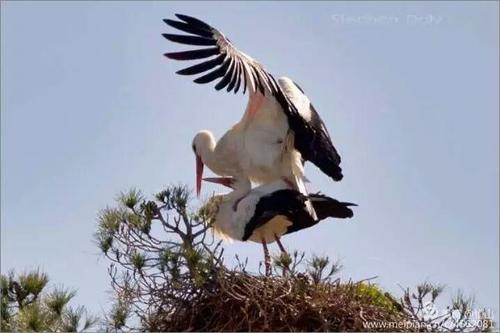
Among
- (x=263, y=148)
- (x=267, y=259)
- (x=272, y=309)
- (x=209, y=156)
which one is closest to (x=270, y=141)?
(x=263, y=148)

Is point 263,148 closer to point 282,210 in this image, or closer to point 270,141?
point 270,141

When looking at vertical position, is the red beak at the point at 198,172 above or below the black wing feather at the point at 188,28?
below

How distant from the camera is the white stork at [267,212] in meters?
6.84

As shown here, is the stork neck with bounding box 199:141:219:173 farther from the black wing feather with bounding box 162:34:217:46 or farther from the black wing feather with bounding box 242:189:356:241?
the black wing feather with bounding box 162:34:217:46

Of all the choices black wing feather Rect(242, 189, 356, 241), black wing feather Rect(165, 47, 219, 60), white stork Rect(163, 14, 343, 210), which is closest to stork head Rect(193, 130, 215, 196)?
white stork Rect(163, 14, 343, 210)

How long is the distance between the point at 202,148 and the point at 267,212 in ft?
2.01

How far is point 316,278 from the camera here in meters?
6.18

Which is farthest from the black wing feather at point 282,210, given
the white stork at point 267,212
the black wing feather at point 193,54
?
the black wing feather at point 193,54

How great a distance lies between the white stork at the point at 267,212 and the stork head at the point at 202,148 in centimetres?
20

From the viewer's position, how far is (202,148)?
7.23 meters

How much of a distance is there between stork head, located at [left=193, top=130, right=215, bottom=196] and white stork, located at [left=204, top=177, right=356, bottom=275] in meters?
0.20

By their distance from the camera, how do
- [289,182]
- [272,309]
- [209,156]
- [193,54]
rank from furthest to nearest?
[209,156] → [289,182] → [193,54] → [272,309]

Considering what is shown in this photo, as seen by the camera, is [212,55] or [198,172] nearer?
[212,55]

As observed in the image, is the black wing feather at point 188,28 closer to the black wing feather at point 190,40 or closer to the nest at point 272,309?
the black wing feather at point 190,40
